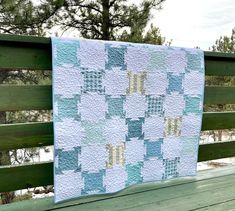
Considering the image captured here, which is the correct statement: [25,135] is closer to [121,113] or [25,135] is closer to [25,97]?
[25,97]

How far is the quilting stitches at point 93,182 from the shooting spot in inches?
57.2

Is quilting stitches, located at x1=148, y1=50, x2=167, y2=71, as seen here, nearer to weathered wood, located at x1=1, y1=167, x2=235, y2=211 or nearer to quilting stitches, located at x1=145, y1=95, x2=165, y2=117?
quilting stitches, located at x1=145, y1=95, x2=165, y2=117

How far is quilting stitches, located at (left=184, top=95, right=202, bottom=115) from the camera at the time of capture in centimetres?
173

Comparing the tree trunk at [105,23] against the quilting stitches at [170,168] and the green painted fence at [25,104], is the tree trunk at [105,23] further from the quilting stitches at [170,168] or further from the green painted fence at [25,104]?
the green painted fence at [25,104]

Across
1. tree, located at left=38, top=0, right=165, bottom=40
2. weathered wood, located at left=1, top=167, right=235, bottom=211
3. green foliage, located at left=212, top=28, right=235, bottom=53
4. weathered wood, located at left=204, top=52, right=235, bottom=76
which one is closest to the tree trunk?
tree, located at left=38, top=0, right=165, bottom=40

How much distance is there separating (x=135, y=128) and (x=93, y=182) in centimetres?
31

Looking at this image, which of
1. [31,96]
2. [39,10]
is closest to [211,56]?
[31,96]

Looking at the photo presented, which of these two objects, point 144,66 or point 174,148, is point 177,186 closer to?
point 174,148

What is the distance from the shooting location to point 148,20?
4.79m

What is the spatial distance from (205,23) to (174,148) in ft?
20.2

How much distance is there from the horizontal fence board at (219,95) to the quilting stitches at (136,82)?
524 millimetres

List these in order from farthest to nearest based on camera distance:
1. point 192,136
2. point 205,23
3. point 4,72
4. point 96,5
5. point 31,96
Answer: point 205,23
point 96,5
point 4,72
point 192,136
point 31,96

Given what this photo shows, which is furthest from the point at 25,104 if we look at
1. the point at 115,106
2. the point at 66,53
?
the point at 115,106

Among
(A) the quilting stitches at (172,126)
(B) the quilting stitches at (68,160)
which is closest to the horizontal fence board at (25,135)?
(B) the quilting stitches at (68,160)
